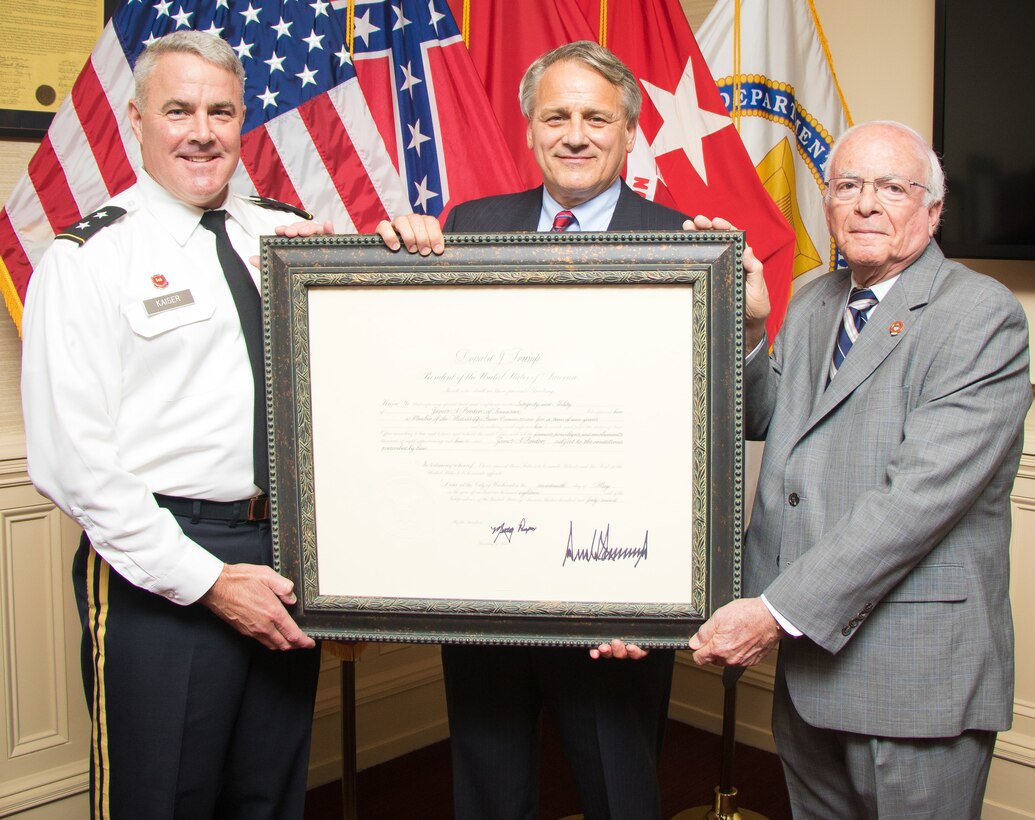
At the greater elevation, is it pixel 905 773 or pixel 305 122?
pixel 305 122

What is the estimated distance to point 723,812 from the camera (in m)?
2.88

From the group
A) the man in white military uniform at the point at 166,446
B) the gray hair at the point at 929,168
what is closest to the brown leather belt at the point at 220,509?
the man in white military uniform at the point at 166,446

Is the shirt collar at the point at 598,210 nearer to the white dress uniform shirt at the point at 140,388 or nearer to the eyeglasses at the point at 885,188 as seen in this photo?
the eyeglasses at the point at 885,188

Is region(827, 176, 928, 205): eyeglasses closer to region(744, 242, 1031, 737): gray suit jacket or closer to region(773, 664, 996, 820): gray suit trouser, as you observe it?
region(744, 242, 1031, 737): gray suit jacket

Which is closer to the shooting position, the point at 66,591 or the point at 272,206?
the point at 272,206

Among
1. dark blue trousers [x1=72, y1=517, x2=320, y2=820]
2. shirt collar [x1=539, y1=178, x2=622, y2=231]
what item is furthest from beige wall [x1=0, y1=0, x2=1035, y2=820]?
shirt collar [x1=539, y1=178, x2=622, y2=231]

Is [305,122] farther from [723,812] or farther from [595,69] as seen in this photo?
[723,812]

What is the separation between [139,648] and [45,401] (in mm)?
461

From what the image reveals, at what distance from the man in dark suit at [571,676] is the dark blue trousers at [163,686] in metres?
0.43

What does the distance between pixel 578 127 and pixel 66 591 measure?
188cm

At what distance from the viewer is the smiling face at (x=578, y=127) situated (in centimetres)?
190

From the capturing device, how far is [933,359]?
1.57 metres

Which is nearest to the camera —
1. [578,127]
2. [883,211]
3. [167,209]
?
[883,211]

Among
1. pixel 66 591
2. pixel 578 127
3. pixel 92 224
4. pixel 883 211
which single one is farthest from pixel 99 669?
pixel 883 211
